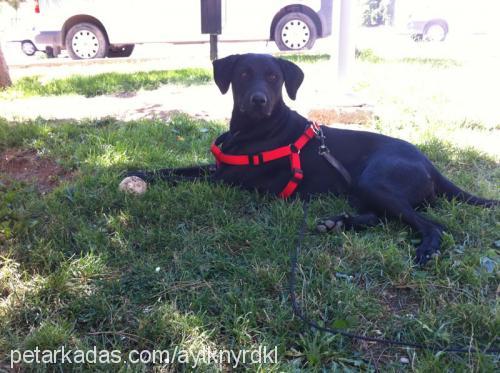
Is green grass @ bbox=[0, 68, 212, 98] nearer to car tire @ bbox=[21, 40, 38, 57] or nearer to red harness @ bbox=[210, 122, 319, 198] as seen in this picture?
red harness @ bbox=[210, 122, 319, 198]

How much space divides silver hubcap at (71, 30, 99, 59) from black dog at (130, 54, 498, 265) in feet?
25.4

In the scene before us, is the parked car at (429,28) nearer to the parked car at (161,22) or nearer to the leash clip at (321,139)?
the parked car at (161,22)

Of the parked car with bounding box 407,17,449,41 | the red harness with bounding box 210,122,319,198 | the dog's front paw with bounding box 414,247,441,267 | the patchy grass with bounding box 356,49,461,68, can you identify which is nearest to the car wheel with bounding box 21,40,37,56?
the patchy grass with bounding box 356,49,461,68

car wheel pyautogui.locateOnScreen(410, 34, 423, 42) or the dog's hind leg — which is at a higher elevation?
car wheel pyautogui.locateOnScreen(410, 34, 423, 42)

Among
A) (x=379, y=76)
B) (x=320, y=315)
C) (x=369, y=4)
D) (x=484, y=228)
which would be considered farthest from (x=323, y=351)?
(x=369, y=4)

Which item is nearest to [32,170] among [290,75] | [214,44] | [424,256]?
[290,75]

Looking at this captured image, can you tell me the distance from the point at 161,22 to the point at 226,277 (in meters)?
9.28

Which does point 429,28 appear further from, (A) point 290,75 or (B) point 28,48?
(A) point 290,75

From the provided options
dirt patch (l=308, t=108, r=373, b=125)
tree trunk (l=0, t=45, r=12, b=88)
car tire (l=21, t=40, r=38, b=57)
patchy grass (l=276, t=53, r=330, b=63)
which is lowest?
dirt patch (l=308, t=108, r=373, b=125)

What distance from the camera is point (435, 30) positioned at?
56.7 ft

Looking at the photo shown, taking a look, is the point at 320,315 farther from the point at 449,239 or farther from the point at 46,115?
the point at 46,115

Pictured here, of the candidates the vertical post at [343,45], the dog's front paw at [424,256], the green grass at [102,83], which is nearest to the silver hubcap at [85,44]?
the green grass at [102,83]

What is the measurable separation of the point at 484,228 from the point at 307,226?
105 centimetres

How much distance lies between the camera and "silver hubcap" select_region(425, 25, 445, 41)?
56.1ft
